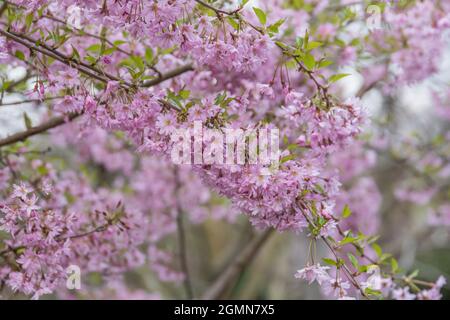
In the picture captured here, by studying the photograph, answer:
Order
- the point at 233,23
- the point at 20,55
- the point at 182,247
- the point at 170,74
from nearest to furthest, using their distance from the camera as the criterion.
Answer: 1. the point at 233,23
2. the point at 20,55
3. the point at 170,74
4. the point at 182,247

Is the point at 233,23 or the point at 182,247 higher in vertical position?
the point at 233,23

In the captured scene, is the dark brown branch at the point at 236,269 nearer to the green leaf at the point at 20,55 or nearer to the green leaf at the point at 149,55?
the green leaf at the point at 149,55

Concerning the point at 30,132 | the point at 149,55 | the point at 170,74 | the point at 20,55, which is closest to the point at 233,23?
the point at 170,74

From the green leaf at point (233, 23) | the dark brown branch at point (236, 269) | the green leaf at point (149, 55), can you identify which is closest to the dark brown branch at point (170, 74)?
the green leaf at point (149, 55)

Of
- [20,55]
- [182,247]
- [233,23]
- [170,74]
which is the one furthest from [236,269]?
[233,23]

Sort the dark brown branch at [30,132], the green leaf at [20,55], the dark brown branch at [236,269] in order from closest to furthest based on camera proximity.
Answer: the green leaf at [20,55], the dark brown branch at [30,132], the dark brown branch at [236,269]

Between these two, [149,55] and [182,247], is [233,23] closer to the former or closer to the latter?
[149,55]

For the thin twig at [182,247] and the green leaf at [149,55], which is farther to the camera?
the thin twig at [182,247]

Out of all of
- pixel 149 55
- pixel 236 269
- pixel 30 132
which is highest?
pixel 149 55

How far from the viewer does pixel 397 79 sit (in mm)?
3537

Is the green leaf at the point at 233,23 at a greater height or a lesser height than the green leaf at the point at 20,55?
lesser

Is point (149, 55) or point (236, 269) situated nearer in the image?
point (149, 55)

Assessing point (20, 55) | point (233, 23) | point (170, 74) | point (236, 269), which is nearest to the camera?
point (233, 23)

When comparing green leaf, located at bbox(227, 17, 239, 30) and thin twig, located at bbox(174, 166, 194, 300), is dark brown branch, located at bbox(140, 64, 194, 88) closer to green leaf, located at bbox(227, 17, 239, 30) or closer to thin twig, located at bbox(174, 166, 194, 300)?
green leaf, located at bbox(227, 17, 239, 30)
